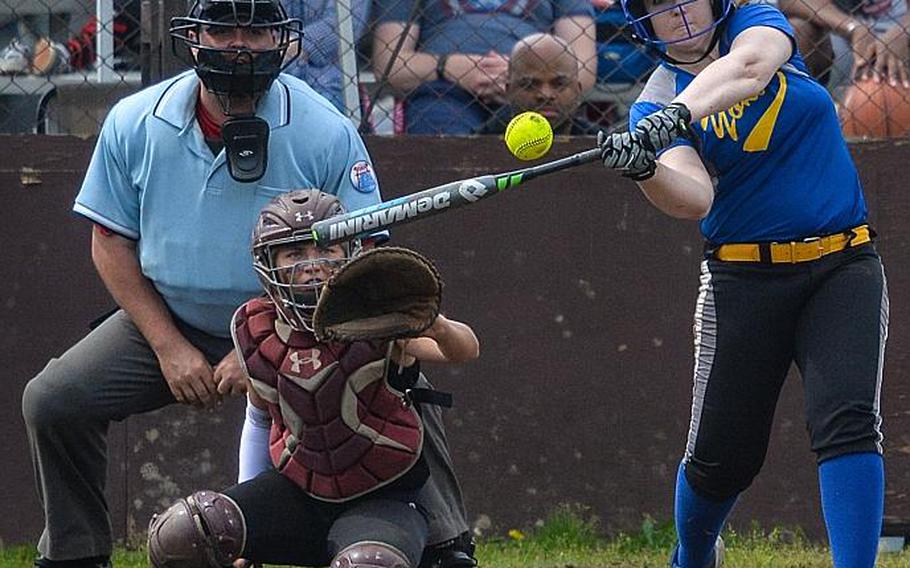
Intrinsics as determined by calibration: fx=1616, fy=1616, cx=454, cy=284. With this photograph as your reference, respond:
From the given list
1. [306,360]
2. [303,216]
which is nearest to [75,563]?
[306,360]

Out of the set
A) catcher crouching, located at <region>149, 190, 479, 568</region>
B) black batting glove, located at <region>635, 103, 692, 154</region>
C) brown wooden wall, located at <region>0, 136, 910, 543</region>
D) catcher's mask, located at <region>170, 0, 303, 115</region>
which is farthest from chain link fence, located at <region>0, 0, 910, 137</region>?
black batting glove, located at <region>635, 103, 692, 154</region>

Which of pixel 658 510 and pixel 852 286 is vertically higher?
pixel 852 286

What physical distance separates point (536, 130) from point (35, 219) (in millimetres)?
2664

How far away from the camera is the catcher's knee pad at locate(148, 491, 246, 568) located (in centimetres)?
389

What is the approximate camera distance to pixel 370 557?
374 centimetres

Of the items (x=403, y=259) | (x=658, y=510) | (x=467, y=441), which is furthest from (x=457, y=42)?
(x=403, y=259)

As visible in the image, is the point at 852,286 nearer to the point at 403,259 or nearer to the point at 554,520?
the point at 403,259

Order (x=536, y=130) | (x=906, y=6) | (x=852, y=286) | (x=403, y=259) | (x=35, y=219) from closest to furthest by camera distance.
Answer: (x=536, y=130)
(x=403, y=259)
(x=852, y=286)
(x=35, y=219)
(x=906, y=6)

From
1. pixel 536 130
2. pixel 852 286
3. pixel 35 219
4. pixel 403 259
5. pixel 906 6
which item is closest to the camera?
pixel 536 130

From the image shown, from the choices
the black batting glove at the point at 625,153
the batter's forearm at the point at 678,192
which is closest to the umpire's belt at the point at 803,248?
the batter's forearm at the point at 678,192

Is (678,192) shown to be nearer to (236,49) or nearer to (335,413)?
(335,413)

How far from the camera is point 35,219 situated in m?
5.65

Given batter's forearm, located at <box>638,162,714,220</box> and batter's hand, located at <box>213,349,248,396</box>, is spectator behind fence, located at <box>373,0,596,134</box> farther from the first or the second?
batter's forearm, located at <box>638,162,714,220</box>

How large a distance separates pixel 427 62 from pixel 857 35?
1.58 m
